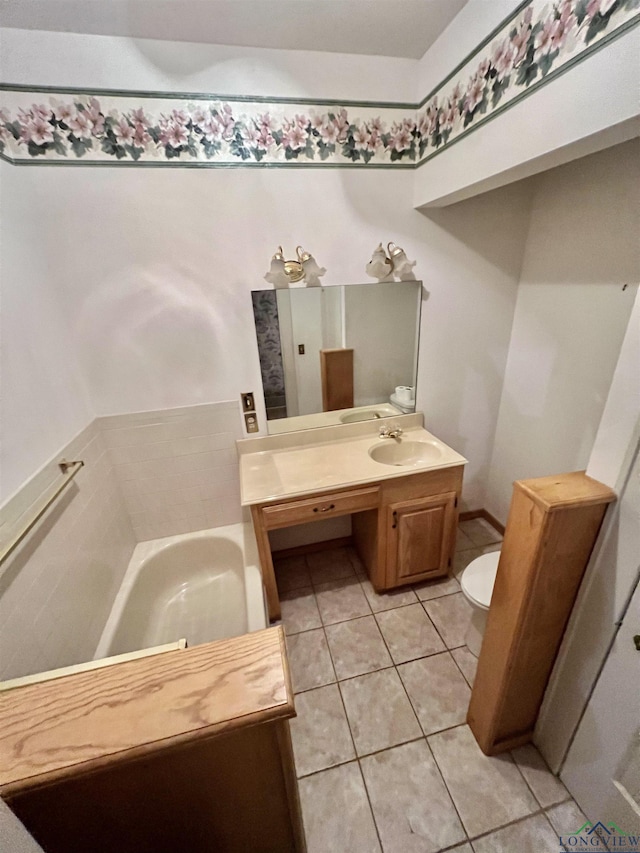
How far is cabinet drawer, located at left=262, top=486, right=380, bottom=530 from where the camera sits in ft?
4.62

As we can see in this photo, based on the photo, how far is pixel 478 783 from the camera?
1.09 meters

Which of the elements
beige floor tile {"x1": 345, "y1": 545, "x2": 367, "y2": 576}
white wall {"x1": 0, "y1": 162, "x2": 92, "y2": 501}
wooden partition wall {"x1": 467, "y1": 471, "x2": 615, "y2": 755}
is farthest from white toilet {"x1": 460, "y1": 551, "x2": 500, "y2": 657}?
white wall {"x1": 0, "y1": 162, "x2": 92, "y2": 501}

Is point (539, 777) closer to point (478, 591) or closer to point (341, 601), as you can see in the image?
point (478, 591)

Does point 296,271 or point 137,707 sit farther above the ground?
point 296,271

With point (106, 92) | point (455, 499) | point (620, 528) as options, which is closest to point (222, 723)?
point (620, 528)

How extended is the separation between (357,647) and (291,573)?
571 millimetres

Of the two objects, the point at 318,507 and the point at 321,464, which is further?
the point at 321,464

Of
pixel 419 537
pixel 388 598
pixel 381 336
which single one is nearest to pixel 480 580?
pixel 419 537

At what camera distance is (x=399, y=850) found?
971 millimetres

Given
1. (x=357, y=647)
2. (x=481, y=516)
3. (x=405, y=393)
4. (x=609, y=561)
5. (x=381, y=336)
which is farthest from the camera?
(x=481, y=516)

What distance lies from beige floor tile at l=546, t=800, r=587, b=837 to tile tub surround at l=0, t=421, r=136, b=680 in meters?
1.63

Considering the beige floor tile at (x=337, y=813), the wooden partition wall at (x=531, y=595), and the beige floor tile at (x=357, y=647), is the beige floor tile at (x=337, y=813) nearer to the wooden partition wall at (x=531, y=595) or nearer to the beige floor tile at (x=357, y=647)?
the beige floor tile at (x=357, y=647)

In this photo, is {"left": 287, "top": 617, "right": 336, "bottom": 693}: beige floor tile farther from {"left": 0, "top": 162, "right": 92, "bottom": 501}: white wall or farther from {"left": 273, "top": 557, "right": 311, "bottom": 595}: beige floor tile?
{"left": 0, "top": 162, "right": 92, "bottom": 501}: white wall

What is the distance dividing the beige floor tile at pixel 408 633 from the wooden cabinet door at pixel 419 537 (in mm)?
144
